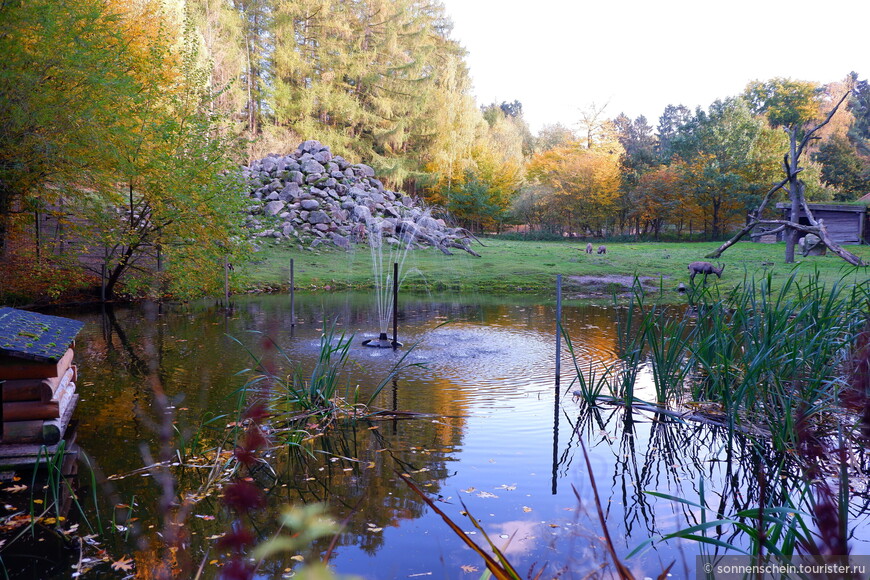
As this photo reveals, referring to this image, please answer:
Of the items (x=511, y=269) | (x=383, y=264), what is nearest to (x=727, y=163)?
(x=511, y=269)

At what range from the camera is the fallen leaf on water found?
365 cm

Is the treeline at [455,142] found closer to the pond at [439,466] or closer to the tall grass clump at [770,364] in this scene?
the pond at [439,466]

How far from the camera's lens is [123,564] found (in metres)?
3.69

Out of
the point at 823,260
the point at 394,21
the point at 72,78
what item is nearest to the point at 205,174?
the point at 72,78

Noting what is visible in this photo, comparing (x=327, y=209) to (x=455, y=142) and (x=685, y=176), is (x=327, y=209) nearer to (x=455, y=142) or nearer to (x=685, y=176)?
(x=455, y=142)

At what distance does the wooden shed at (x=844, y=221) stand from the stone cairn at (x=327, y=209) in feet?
53.8

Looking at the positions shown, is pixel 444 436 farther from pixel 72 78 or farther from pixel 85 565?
pixel 72 78

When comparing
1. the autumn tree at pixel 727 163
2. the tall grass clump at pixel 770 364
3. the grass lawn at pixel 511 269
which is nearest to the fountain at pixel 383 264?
the grass lawn at pixel 511 269

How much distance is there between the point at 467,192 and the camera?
41469 millimetres

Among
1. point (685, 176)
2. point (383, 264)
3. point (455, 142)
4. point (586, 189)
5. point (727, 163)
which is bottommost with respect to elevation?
point (383, 264)

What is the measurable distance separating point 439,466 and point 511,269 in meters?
17.5

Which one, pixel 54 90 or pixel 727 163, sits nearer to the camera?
pixel 54 90

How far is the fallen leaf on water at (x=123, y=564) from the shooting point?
365cm

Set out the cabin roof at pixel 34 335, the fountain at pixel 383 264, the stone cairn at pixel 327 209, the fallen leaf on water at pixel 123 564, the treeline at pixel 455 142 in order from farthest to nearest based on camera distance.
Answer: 1. the treeline at pixel 455 142
2. the stone cairn at pixel 327 209
3. the fountain at pixel 383 264
4. the cabin roof at pixel 34 335
5. the fallen leaf on water at pixel 123 564
